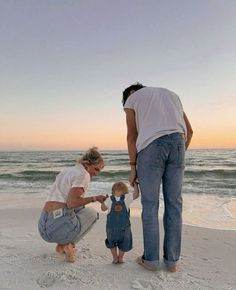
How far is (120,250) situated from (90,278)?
1.58ft

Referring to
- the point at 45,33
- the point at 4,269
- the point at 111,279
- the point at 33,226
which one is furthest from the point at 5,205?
the point at 45,33

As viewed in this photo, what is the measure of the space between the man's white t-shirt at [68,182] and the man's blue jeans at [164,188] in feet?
1.66

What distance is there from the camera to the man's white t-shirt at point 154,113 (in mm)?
3039

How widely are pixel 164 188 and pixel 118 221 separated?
51 cm

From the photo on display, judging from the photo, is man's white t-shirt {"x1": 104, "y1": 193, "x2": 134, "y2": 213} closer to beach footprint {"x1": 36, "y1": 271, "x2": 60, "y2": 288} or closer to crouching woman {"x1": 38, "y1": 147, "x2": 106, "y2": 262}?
crouching woman {"x1": 38, "y1": 147, "x2": 106, "y2": 262}

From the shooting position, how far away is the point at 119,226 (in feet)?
10.4

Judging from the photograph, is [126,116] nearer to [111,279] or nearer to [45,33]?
[111,279]

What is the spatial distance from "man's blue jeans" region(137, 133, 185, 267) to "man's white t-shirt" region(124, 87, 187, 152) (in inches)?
2.4

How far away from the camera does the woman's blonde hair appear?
10.8 feet

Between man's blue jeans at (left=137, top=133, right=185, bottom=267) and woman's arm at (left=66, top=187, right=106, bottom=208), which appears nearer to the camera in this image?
man's blue jeans at (left=137, top=133, right=185, bottom=267)

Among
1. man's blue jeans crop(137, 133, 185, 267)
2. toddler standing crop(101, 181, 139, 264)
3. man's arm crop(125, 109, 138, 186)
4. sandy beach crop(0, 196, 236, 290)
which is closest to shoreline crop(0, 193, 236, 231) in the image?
sandy beach crop(0, 196, 236, 290)

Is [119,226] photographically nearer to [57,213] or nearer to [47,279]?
[57,213]

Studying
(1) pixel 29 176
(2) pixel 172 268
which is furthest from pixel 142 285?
(1) pixel 29 176

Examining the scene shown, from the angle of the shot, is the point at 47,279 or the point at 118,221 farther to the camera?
the point at 118,221
